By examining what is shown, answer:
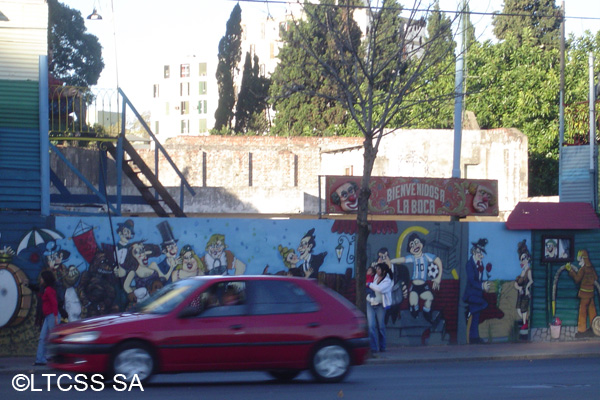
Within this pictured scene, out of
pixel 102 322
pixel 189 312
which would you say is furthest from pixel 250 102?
pixel 102 322

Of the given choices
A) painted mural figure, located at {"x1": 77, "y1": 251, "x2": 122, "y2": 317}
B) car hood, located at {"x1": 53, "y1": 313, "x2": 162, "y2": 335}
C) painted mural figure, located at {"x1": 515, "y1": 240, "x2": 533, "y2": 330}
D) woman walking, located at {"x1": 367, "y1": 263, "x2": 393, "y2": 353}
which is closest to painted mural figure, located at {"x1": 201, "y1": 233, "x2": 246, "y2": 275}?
painted mural figure, located at {"x1": 77, "y1": 251, "x2": 122, "y2": 317}

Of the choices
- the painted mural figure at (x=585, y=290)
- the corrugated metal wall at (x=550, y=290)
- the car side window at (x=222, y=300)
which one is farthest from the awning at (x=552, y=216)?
the car side window at (x=222, y=300)

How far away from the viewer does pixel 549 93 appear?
3816 centimetres

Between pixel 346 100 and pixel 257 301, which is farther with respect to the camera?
pixel 346 100

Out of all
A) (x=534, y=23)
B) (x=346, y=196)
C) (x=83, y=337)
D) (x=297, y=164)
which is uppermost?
(x=534, y=23)

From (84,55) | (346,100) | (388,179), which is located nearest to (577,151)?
(388,179)

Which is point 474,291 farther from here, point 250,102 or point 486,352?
point 250,102

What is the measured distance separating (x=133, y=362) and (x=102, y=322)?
0.63 m

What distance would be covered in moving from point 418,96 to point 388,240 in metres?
23.2

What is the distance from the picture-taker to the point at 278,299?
1065 centimetres

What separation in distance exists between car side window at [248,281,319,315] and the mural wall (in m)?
4.68

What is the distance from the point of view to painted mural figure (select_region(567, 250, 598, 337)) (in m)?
18.8

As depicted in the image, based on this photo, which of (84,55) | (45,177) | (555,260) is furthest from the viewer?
(84,55)

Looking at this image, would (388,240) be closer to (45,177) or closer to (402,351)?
(402,351)
